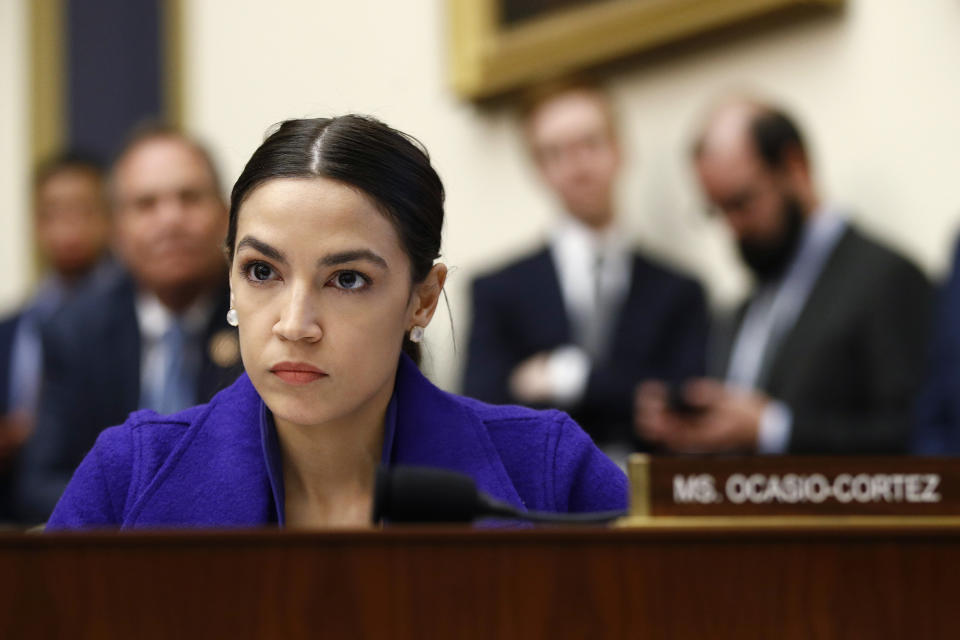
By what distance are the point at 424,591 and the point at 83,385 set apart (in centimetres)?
278

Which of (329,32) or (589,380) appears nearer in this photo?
(589,380)

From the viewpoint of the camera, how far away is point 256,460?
174 centimetres

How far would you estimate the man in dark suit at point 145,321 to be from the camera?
364cm

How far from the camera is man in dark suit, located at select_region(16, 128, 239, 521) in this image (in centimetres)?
364

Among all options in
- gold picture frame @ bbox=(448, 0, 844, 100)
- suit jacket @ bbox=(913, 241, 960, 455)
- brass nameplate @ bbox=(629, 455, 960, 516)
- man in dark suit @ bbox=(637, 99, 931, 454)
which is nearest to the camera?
brass nameplate @ bbox=(629, 455, 960, 516)

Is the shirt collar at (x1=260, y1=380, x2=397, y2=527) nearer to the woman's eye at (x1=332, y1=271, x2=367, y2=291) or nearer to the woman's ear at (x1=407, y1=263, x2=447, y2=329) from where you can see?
the woman's ear at (x1=407, y1=263, x2=447, y2=329)

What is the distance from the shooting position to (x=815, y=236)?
383 cm

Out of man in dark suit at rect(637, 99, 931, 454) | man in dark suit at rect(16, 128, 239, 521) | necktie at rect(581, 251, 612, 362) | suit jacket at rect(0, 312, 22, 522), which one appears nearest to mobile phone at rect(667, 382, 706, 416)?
man in dark suit at rect(637, 99, 931, 454)

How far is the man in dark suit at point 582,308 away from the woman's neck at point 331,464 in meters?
1.91

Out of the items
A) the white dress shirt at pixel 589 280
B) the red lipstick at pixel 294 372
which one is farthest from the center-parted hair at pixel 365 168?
the white dress shirt at pixel 589 280

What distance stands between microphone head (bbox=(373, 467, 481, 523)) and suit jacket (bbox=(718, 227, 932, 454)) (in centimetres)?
239

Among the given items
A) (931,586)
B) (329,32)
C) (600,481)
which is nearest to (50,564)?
(931,586)

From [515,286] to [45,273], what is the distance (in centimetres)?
399

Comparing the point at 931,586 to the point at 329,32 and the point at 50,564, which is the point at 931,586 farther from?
the point at 329,32
